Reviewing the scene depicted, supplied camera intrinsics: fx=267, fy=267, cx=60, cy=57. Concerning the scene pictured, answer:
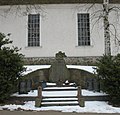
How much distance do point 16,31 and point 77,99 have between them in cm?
1326

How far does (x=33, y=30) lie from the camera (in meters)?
25.5

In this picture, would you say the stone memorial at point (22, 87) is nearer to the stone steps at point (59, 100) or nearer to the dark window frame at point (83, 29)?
the stone steps at point (59, 100)

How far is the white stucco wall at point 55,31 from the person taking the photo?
24.6 meters

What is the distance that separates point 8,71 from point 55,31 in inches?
454

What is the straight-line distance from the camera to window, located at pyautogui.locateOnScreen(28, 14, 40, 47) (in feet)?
83.0

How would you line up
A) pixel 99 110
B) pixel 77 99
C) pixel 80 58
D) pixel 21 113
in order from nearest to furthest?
pixel 21 113, pixel 99 110, pixel 77 99, pixel 80 58

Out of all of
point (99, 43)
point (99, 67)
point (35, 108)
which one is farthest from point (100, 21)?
point (35, 108)

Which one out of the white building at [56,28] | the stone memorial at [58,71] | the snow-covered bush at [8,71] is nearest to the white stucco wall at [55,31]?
the white building at [56,28]

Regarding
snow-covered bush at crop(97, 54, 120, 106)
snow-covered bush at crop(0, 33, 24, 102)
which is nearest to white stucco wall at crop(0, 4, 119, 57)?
snow-covered bush at crop(97, 54, 120, 106)

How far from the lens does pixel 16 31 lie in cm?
2497

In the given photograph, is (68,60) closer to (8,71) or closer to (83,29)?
(83,29)

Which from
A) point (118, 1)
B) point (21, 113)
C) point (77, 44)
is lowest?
point (21, 113)

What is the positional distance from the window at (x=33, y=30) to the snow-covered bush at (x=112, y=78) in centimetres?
1180

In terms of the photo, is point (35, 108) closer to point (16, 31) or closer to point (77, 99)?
point (77, 99)
